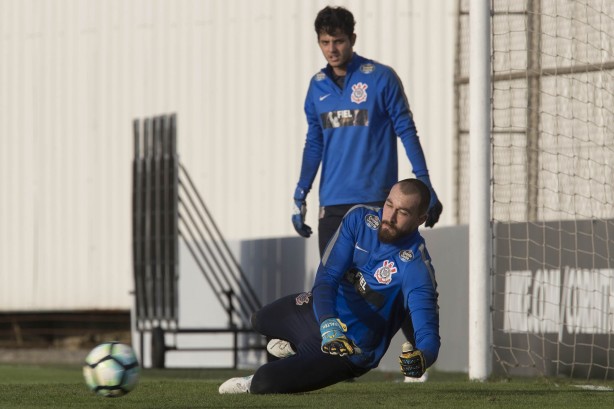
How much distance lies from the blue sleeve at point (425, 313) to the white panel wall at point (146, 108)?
7912 millimetres

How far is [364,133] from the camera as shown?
26.4 ft

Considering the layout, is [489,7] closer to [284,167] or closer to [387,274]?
[387,274]

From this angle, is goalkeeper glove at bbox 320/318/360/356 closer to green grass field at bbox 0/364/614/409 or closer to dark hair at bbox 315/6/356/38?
green grass field at bbox 0/364/614/409

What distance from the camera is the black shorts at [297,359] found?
6.62 m

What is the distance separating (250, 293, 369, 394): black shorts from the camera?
662 cm

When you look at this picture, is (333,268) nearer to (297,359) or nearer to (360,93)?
(297,359)

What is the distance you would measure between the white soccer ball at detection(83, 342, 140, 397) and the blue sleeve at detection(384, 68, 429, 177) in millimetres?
2371

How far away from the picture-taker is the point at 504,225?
9.73m

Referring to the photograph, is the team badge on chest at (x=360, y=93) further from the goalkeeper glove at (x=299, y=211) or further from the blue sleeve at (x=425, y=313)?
the blue sleeve at (x=425, y=313)

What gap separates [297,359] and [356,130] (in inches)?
72.0

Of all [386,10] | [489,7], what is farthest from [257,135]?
[489,7]

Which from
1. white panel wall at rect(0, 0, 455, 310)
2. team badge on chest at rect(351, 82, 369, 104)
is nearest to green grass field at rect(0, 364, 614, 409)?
team badge on chest at rect(351, 82, 369, 104)

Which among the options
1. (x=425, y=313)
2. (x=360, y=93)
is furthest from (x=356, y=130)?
(x=425, y=313)

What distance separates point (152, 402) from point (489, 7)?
3.78 m
